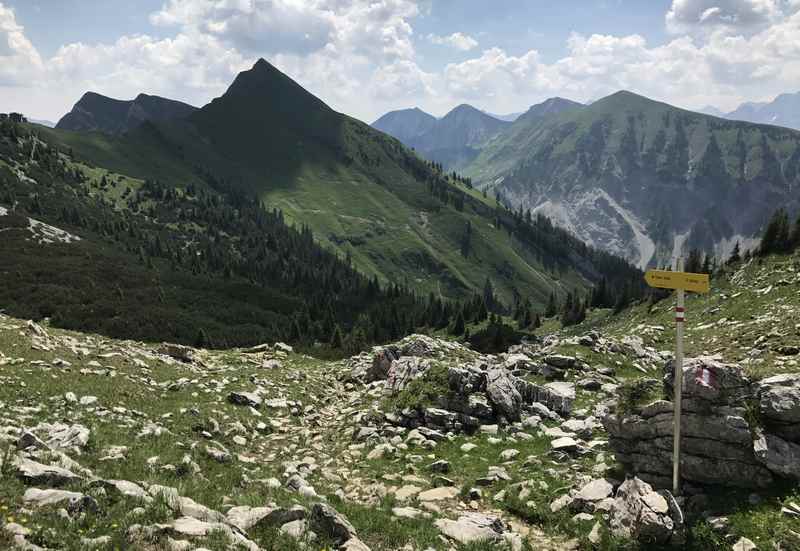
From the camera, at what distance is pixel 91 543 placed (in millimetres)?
7523

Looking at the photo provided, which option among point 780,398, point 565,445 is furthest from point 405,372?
point 780,398

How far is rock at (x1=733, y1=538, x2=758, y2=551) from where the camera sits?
9.74 metres

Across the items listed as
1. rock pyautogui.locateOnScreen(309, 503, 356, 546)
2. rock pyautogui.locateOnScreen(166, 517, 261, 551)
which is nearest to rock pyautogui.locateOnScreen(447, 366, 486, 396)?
rock pyautogui.locateOnScreen(309, 503, 356, 546)

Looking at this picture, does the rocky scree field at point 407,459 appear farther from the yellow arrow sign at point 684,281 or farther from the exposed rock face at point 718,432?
the yellow arrow sign at point 684,281

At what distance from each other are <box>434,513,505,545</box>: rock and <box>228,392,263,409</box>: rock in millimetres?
16099

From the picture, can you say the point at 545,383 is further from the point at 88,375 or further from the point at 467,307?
the point at 467,307

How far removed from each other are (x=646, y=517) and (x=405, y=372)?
1868 cm

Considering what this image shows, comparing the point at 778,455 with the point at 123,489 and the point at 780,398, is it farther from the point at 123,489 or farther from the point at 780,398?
the point at 123,489

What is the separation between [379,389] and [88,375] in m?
15.7

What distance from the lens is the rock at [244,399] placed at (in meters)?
25.2

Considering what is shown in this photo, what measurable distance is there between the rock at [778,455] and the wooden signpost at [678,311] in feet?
5.66

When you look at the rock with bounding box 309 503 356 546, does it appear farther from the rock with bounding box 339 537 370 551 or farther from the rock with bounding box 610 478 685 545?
the rock with bounding box 610 478 685 545

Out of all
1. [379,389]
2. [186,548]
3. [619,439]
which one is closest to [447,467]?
[619,439]

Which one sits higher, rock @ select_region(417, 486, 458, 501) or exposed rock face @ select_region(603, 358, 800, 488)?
exposed rock face @ select_region(603, 358, 800, 488)
